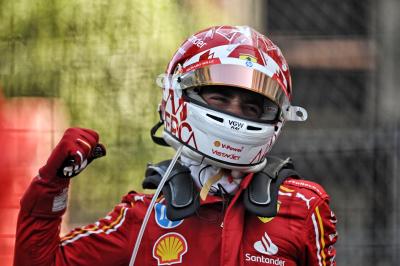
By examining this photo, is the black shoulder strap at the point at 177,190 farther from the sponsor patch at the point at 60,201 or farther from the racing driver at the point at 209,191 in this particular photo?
the sponsor patch at the point at 60,201

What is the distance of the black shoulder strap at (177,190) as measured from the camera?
2.77 meters

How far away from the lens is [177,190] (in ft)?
9.26

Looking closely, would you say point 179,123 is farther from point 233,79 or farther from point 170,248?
point 170,248

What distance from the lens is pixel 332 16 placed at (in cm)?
518

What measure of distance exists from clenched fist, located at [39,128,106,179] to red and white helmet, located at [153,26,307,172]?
0.90 ft

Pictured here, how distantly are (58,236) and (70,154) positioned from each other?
28 centimetres

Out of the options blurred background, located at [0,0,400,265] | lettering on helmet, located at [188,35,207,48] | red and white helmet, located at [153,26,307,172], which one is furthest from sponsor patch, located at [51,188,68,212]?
blurred background, located at [0,0,400,265]

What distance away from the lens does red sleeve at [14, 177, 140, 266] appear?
2748mm

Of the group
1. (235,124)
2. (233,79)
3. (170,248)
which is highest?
(233,79)

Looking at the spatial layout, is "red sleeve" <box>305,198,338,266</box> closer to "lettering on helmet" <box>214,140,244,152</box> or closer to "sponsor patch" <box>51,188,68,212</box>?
"lettering on helmet" <box>214,140,244,152</box>

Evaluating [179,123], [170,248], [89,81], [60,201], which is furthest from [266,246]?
[89,81]

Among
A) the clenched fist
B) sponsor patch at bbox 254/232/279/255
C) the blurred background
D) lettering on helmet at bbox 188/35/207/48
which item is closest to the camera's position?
the clenched fist

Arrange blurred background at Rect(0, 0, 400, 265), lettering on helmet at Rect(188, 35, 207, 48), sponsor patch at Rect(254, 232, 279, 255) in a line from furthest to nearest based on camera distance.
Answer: blurred background at Rect(0, 0, 400, 265)
lettering on helmet at Rect(188, 35, 207, 48)
sponsor patch at Rect(254, 232, 279, 255)

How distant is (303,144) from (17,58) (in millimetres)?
1578
